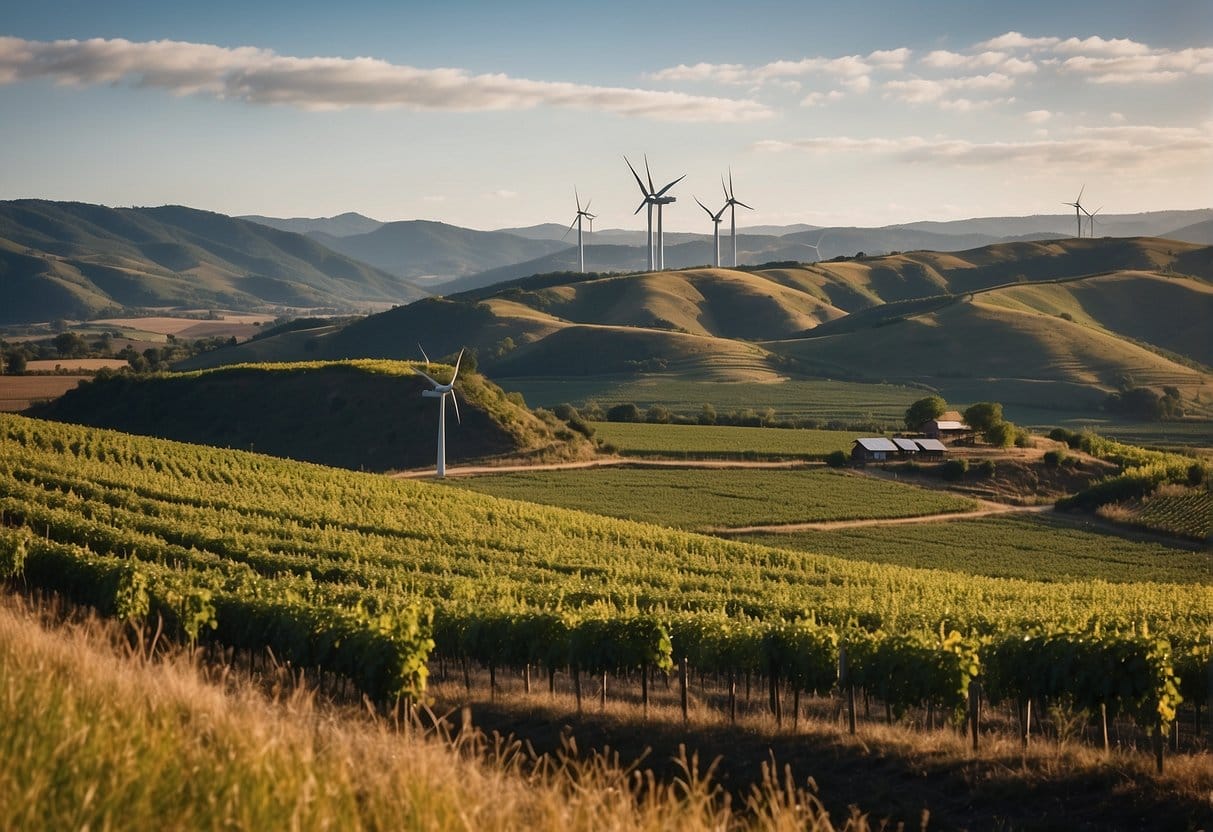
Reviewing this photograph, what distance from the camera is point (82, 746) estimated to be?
23.1 feet

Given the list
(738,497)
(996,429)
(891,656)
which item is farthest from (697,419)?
(891,656)

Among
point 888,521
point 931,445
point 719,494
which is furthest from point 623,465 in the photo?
point 888,521

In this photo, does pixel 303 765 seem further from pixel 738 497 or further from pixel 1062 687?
pixel 738 497

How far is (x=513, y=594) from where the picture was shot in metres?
41.4

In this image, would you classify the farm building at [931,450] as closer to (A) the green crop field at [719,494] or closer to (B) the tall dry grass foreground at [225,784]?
(A) the green crop field at [719,494]

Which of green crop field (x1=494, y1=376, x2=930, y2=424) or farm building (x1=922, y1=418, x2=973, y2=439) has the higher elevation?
farm building (x1=922, y1=418, x2=973, y2=439)

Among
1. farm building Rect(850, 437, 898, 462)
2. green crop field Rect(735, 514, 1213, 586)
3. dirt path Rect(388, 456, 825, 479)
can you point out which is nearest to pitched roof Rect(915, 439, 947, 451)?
farm building Rect(850, 437, 898, 462)

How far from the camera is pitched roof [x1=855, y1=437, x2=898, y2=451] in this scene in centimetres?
10731

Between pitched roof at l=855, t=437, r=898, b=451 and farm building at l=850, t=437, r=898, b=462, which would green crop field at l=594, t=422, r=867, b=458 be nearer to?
farm building at l=850, t=437, r=898, b=462

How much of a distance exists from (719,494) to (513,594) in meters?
51.3

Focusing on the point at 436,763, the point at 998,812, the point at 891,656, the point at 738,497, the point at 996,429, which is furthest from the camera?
the point at 996,429

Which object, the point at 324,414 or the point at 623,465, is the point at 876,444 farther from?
the point at 324,414

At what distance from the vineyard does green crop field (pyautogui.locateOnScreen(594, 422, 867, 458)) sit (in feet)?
134

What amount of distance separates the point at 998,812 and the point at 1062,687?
5.96 meters
